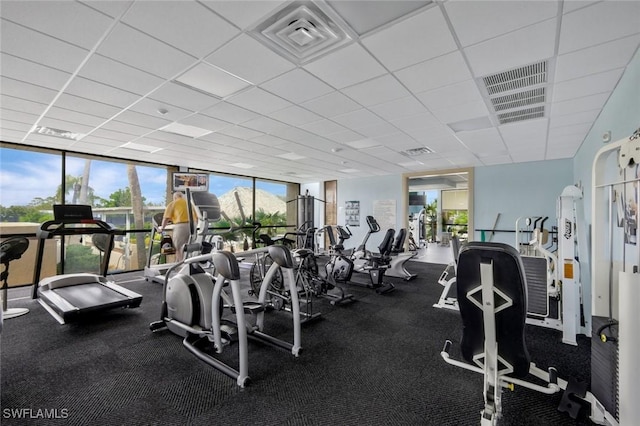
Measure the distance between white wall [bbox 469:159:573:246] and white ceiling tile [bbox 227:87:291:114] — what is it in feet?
21.0

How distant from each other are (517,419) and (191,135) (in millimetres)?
5433

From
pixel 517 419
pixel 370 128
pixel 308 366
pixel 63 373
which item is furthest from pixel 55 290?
pixel 517 419

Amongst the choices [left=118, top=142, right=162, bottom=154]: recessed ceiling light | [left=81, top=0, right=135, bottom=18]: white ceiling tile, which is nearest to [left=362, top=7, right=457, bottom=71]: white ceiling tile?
[left=81, top=0, right=135, bottom=18]: white ceiling tile

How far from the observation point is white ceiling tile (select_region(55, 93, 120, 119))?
3.32 m

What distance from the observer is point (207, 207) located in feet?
14.3

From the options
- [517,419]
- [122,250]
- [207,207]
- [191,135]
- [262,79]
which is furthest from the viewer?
[122,250]

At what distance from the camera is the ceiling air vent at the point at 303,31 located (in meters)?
1.92

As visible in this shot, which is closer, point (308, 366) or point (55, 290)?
point (308, 366)

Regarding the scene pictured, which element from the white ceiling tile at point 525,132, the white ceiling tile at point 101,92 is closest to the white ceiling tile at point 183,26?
the white ceiling tile at point 101,92

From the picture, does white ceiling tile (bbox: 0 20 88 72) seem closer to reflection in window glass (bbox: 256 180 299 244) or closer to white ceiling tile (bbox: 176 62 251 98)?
white ceiling tile (bbox: 176 62 251 98)

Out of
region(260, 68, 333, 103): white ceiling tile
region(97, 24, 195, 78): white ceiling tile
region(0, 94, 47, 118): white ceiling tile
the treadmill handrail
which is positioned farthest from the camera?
the treadmill handrail

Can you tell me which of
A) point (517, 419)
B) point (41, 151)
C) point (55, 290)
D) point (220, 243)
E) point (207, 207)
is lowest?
point (517, 419)

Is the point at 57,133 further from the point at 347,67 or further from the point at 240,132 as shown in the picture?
the point at 347,67

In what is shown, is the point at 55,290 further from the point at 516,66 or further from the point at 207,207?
the point at 516,66
